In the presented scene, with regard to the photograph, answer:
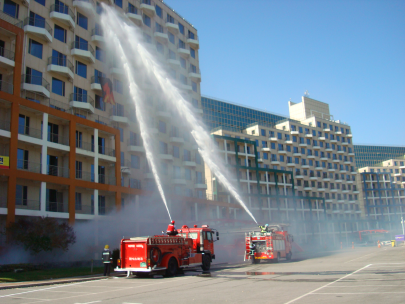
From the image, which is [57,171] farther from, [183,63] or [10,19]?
[183,63]

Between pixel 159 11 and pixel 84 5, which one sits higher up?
pixel 159 11

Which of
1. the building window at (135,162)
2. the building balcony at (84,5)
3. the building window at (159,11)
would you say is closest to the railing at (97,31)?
the building balcony at (84,5)

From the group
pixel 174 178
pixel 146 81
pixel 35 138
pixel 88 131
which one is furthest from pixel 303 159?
pixel 35 138

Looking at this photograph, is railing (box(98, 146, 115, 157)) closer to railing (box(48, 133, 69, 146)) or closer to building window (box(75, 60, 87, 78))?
railing (box(48, 133, 69, 146))

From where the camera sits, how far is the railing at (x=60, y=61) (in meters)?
39.3

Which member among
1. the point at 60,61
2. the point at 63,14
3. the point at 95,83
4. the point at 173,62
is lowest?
the point at 95,83

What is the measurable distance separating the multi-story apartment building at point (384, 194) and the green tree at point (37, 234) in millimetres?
115644

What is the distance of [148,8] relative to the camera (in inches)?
2222

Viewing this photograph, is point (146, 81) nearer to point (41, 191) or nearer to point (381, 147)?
point (41, 191)

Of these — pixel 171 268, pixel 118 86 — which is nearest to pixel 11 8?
pixel 118 86

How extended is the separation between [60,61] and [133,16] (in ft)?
55.0

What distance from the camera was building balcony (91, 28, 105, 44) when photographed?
45822 millimetres

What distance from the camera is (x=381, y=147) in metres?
158

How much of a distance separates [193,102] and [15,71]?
117 feet
